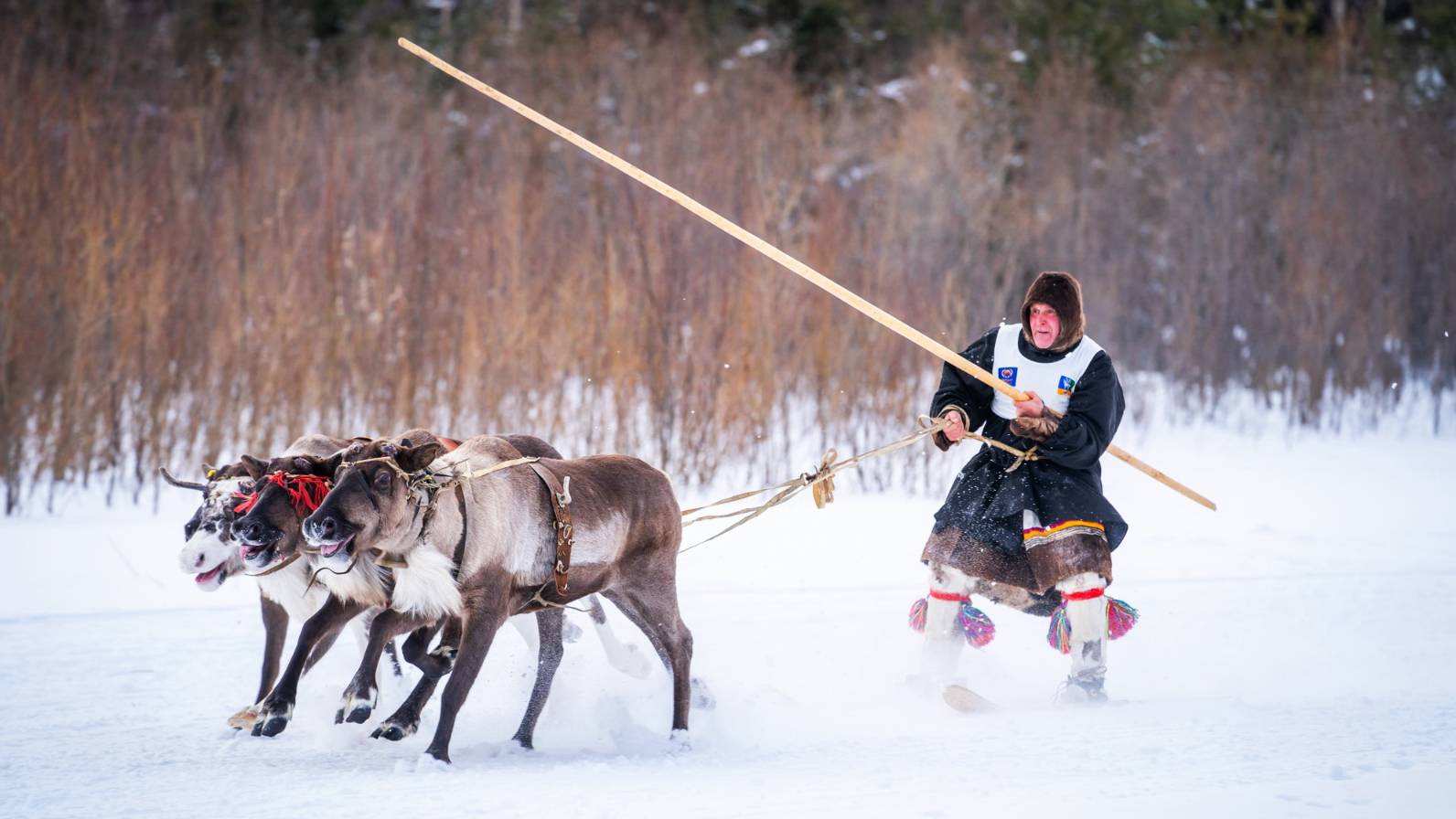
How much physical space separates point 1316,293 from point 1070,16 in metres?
6.98

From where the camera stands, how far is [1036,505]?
18.4 feet

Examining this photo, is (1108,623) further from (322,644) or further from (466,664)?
(322,644)

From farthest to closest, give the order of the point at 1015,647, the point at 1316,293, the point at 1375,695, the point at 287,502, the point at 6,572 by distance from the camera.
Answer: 1. the point at 1316,293
2. the point at 6,572
3. the point at 1015,647
4. the point at 1375,695
5. the point at 287,502

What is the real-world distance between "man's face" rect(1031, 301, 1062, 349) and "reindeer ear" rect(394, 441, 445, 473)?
2.43 m

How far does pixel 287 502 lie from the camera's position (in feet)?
14.8

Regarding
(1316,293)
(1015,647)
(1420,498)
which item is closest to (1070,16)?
(1316,293)

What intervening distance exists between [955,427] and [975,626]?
0.79m

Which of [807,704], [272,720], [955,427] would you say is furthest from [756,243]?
[272,720]

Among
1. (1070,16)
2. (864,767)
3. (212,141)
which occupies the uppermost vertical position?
(1070,16)

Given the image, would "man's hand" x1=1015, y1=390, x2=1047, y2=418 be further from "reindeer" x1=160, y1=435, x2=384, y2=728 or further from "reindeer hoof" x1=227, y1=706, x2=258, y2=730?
"reindeer hoof" x1=227, y1=706, x2=258, y2=730

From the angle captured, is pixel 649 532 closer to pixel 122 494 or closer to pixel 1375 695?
pixel 1375 695

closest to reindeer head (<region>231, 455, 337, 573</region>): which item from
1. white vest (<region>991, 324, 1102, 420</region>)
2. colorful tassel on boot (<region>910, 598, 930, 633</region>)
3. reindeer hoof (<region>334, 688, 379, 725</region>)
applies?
reindeer hoof (<region>334, 688, 379, 725</region>)

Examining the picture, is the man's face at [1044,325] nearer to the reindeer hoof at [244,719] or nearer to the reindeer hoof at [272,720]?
the reindeer hoof at [272,720]

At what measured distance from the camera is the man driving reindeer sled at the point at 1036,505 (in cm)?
550
